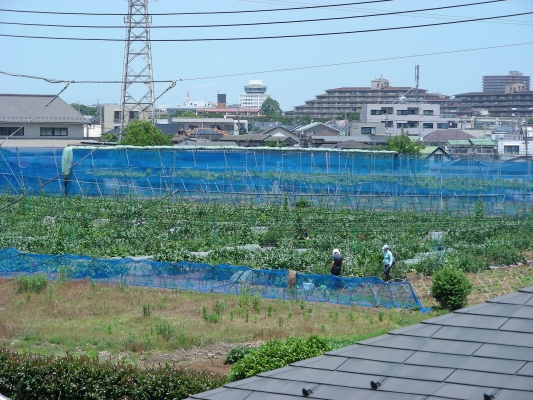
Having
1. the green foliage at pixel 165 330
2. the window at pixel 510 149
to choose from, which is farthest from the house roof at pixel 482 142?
the green foliage at pixel 165 330

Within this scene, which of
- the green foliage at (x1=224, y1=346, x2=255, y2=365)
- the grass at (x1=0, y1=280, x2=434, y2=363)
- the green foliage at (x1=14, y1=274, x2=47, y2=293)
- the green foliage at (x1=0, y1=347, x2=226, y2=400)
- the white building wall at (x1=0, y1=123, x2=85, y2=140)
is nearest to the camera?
the green foliage at (x1=0, y1=347, x2=226, y2=400)

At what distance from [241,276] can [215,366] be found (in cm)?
513

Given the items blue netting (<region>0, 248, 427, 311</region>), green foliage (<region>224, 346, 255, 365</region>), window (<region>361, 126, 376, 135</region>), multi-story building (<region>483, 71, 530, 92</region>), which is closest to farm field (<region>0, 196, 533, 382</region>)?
green foliage (<region>224, 346, 255, 365</region>)

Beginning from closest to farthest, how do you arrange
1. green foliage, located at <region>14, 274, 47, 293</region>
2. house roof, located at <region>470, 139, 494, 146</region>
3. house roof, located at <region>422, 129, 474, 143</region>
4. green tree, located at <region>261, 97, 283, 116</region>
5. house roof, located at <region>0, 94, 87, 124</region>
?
green foliage, located at <region>14, 274, 47, 293</region>
house roof, located at <region>0, 94, 87, 124</region>
house roof, located at <region>470, 139, 494, 146</region>
house roof, located at <region>422, 129, 474, 143</region>
green tree, located at <region>261, 97, 283, 116</region>

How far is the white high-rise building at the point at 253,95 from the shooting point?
17159 centimetres

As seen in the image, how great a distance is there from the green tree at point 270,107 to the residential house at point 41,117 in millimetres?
81122

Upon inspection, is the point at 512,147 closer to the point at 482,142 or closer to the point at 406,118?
the point at 482,142

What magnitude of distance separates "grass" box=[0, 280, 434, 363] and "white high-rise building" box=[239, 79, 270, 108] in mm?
155006

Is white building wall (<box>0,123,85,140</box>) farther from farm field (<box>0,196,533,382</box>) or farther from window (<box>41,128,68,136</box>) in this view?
farm field (<box>0,196,533,382</box>)

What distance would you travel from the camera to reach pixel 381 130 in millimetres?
60312

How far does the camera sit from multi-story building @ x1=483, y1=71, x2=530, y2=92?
154675 millimetres

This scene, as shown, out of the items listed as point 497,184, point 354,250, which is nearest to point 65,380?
point 354,250

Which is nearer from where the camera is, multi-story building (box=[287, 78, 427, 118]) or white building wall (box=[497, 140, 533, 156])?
white building wall (box=[497, 140, 533, 156])

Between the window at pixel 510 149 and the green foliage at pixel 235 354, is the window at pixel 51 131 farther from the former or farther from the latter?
the green foliage at pixel 235 354
